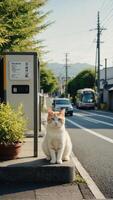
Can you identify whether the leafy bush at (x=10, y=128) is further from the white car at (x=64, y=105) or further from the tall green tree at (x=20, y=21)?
the white car at (x=64, y=105)

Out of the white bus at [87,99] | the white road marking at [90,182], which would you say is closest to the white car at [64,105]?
the white bus at [87,99]

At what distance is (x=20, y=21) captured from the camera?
16156 mm

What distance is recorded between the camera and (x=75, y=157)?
43.8ft

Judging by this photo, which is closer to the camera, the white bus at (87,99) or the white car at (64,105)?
the white car at (64,105)

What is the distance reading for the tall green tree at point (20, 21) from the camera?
15059mm

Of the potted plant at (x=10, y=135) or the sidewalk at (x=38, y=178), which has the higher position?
the potted plant at (x=10, y=135)

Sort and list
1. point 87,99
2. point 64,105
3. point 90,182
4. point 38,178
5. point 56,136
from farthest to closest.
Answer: point 87,99 < point 64,105 < point 90,182 < point 56,136 < point 38,178

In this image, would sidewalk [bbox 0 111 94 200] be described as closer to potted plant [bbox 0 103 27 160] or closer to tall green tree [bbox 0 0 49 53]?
potted plant [bbox 0 103 27 160]

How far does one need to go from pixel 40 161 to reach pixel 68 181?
0.77 meters

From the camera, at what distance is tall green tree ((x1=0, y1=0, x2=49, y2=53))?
15059 mm

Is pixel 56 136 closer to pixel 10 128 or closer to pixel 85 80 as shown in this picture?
pixel 10 128

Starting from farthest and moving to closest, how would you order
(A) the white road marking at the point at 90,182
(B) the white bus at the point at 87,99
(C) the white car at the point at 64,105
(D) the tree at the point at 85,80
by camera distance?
(D) the tree at the point at 85,80 → (B) the white bus at the point at 87,99 → (C) the white car at the point at 64,105 → (A) the white road marking at the point at 90,182

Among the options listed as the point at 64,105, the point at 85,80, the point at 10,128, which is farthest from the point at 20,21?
the point at 85,80

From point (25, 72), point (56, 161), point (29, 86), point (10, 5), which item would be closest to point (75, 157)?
point (29, 86)
